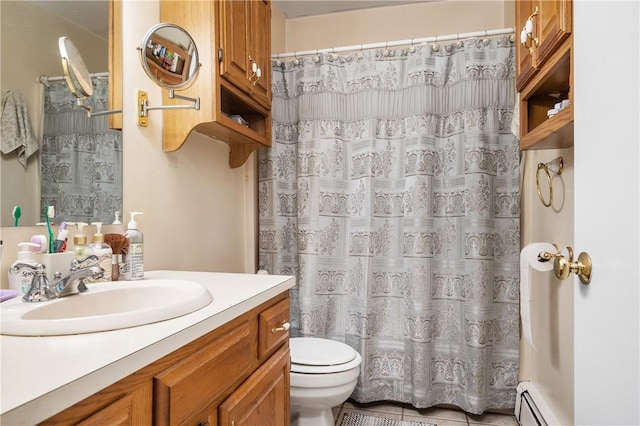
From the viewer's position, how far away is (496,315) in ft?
6.40

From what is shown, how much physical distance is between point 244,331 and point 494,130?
1657 millimetres

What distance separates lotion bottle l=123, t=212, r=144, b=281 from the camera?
1.13 metres

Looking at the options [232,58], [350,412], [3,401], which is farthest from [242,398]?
[350,412]

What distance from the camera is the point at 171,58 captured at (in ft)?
4.11

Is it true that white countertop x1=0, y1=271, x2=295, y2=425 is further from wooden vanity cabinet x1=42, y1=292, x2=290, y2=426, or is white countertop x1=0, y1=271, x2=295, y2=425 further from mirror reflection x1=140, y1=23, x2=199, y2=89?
mirror reflection x1=140, y1=23, x2=199, y2=89

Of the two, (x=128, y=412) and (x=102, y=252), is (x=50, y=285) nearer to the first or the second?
(x=102, y=252)

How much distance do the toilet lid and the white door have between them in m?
1.00

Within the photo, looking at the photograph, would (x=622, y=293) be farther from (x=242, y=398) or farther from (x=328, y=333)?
(x=328, y=333)

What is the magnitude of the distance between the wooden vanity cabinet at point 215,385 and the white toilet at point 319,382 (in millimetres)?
358

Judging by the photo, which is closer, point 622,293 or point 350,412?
point 622,293

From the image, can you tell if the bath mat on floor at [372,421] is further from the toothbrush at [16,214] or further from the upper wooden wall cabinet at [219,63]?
the toothbrush at [16,214]

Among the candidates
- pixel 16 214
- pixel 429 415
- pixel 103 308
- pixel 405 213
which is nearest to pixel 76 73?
pixel 16 214

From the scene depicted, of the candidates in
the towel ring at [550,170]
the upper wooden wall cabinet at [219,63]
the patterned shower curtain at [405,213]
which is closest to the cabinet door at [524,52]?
the towel ring at [550,170]

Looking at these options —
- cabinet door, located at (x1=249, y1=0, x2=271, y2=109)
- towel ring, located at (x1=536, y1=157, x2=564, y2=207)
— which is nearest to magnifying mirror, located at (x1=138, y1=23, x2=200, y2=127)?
cabinet door, located at (x1=249, y1=0, x2=271, y2=109)
